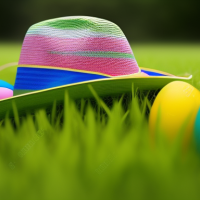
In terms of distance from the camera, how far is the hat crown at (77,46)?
42.1 inches

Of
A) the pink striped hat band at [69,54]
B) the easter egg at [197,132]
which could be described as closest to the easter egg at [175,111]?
the easter egg at [197,132]

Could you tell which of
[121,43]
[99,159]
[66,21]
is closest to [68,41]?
[66,21]

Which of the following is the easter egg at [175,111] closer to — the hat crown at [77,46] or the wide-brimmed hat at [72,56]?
the wide-brimmed hat at [72,56]

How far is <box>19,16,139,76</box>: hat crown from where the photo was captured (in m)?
1.07

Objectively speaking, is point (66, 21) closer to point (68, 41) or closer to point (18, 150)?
point (68, 41)

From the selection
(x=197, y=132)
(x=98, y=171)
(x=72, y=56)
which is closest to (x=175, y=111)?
(x=197, y=132)

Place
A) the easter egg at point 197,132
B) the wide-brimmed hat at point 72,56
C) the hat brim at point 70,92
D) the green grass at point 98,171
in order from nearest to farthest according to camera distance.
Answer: the green grass at point 98,171
the easter egg at point 197,132
the hat brim at point 70,92
the wide-brimmed hat at point 72,56

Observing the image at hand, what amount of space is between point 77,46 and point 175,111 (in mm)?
462

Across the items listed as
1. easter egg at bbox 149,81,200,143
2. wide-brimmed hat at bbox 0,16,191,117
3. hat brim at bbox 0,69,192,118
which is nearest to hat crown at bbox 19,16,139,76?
wide-brimmed hat at bbox 0,16,191,117

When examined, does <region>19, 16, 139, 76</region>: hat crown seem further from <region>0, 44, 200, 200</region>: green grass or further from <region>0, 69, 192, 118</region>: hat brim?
<region>0, 44, 200, 200</region>: green grass

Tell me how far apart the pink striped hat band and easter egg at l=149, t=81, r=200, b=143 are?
1.15 ft

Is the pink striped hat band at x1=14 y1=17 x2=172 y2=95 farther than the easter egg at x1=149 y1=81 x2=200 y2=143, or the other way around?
the pink striped hat band at x1=14 y1=17 x2=172 y2=95

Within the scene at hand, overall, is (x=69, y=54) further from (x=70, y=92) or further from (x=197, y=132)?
(x=197, y=132)

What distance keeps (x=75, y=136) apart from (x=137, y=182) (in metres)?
0.29
